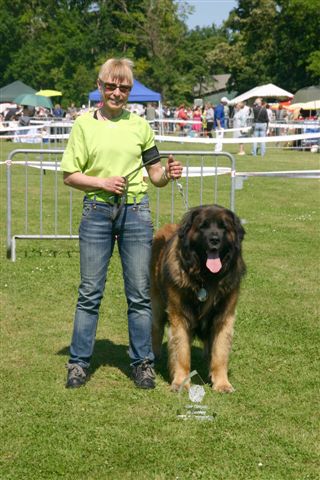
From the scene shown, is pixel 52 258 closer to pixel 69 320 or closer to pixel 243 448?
pixel 69 320

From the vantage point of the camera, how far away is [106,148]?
4902mm

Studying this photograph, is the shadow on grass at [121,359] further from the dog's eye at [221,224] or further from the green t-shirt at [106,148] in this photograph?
the green t-shirt at [106,148]

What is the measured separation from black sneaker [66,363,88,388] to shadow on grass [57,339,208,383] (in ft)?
0.96

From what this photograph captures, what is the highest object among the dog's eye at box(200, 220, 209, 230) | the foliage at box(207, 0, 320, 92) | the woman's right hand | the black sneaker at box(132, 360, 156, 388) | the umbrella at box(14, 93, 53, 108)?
the foliage at box(207, 0, 320, 92)

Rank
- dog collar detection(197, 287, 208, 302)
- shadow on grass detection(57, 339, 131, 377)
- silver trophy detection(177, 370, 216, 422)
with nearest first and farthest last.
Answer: silver trophy detection(177, 370, 216, 422) < dog collar detection(197, 287, 208, 302) < shadow on grass detection(57, 339, 131, 377)

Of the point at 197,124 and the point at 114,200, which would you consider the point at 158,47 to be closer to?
the point at 197,124

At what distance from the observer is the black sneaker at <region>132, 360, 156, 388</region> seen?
5234 millimetres

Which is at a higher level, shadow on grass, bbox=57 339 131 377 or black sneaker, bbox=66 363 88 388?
black sneaker, bbox=66 363 88 388

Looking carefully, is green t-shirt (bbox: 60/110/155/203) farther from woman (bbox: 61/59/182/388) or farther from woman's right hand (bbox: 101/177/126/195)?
woman's right hand (bbox: 101/177/126/195)

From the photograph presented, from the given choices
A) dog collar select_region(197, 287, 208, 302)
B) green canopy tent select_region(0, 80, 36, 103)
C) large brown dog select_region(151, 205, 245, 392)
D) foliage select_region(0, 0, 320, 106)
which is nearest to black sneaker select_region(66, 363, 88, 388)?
large brown dog select_region(151, 205, 245, 392)

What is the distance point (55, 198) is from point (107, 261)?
5280mm

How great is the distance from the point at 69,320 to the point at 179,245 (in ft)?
7.67

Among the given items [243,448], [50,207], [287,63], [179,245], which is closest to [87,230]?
[179,245]

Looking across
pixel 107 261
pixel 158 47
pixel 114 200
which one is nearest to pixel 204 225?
pixel 114 200
